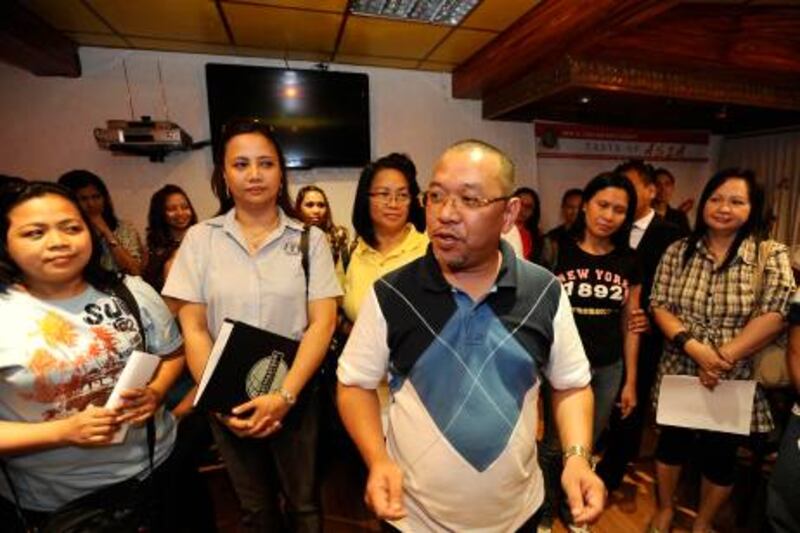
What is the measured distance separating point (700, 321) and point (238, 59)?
4270 millimetres

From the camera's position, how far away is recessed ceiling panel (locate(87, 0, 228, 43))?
299 centimetres

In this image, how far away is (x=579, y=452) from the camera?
42.1 inches

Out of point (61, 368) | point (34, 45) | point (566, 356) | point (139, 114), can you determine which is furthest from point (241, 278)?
point (139, 114)

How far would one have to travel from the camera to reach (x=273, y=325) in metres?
1.52

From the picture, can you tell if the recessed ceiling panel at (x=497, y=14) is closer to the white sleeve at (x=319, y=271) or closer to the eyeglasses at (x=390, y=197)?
the eyeglasses at (x=390, y=197)

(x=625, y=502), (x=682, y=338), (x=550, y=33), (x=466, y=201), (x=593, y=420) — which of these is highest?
(x=550, y=33)

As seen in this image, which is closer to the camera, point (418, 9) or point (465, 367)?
point (465, 367)

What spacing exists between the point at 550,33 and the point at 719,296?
220 cm

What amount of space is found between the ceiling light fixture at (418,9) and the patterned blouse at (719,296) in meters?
2.22

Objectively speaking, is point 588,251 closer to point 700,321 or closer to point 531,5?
point 700,321

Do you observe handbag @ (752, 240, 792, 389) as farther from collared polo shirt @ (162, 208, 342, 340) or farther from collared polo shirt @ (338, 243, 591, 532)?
collared polo shirt @ (162, 208, 342, 340)

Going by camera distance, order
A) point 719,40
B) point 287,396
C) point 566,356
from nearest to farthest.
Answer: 1. point 566,356
2. point 287,396
3. point 719,40

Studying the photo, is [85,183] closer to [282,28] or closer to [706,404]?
[282,28]

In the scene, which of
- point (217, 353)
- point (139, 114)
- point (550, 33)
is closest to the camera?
point (217, 353)
